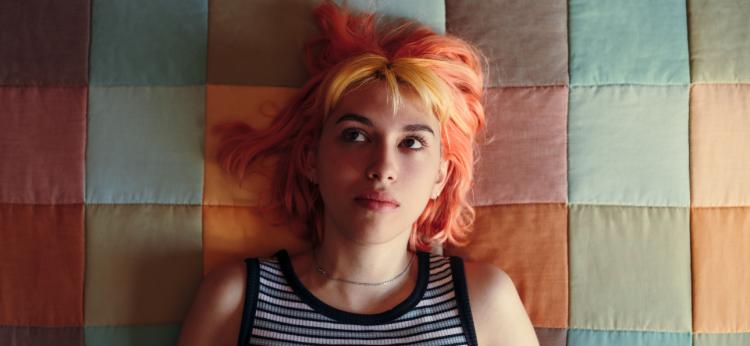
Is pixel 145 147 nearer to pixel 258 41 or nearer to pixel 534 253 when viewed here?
pixel 258 41

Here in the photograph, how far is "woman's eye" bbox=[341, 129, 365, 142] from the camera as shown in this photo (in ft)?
3.81

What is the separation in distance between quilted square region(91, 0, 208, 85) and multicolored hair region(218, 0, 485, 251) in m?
0.18

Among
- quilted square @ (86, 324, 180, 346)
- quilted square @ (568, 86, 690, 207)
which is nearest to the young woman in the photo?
quilted square @ (86, 324, 180, 346)

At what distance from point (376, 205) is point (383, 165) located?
2.9 inches

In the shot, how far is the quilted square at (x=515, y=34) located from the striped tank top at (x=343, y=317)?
0.46 m

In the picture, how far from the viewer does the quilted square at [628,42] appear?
1337 mm

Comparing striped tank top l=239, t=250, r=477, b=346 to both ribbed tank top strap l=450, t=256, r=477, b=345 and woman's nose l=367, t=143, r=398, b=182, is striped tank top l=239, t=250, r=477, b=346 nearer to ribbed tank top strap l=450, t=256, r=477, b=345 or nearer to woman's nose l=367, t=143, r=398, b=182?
ribbed tank top strap l=450, t=256, r=477, b=345

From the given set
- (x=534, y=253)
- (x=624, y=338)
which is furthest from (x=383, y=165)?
(x=624, y=338)

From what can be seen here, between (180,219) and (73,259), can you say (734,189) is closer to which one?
(180,219)

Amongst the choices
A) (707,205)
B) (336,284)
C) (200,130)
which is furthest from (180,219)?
(707,205)

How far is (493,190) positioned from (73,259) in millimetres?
917

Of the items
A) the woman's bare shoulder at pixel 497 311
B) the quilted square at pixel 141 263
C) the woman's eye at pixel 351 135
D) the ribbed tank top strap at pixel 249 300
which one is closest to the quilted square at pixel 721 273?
the woman's bare shoulder at pixel 497 311

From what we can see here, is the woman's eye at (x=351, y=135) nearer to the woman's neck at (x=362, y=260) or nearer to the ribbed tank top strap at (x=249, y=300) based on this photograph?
the woman's neck at (x=362, y=260)

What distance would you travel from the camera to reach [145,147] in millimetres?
1324
